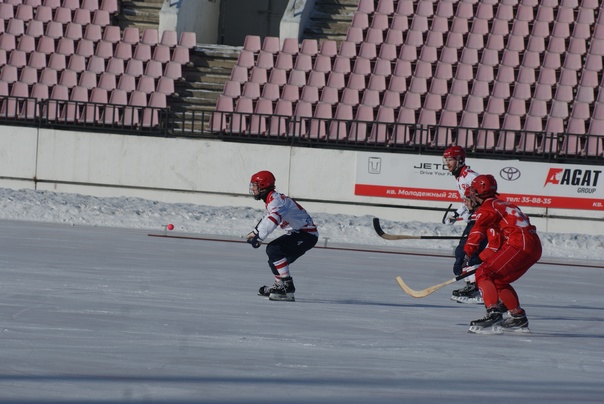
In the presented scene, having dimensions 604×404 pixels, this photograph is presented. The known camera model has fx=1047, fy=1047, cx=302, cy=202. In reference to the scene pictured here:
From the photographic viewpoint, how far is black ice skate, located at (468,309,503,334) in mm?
9555

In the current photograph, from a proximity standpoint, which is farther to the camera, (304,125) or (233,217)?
(304,125)

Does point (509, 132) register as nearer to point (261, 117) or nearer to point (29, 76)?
point (261, 117)

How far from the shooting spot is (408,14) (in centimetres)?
2558

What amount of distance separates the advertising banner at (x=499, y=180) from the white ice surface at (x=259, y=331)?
397 centimetres

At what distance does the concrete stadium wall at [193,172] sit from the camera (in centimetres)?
2112

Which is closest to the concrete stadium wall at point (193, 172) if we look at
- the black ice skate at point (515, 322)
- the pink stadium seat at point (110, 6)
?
the pink stadium seat at point (110, 6)

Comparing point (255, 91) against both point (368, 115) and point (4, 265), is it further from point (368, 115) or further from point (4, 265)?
point (4, 265)

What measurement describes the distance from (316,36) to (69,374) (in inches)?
807

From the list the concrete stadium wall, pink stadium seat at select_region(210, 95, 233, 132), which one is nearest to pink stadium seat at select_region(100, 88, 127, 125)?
the concrete stadium wall

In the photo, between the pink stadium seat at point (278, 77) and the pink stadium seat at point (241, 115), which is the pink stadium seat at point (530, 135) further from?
the pink stadium seat at point (241, 115)

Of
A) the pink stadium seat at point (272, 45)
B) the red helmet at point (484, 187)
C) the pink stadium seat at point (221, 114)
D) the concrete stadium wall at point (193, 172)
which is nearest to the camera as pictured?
the red helmet at point (484, 187)

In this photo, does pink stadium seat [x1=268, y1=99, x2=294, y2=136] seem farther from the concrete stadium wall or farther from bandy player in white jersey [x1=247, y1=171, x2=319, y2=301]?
bandy player in white jersey [x1=247, y1=171, x2=319, y2=301]

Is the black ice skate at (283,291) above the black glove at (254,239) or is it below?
below

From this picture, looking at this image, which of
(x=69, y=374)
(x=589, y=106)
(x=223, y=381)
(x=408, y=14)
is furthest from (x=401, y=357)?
(x=408, y=14)
